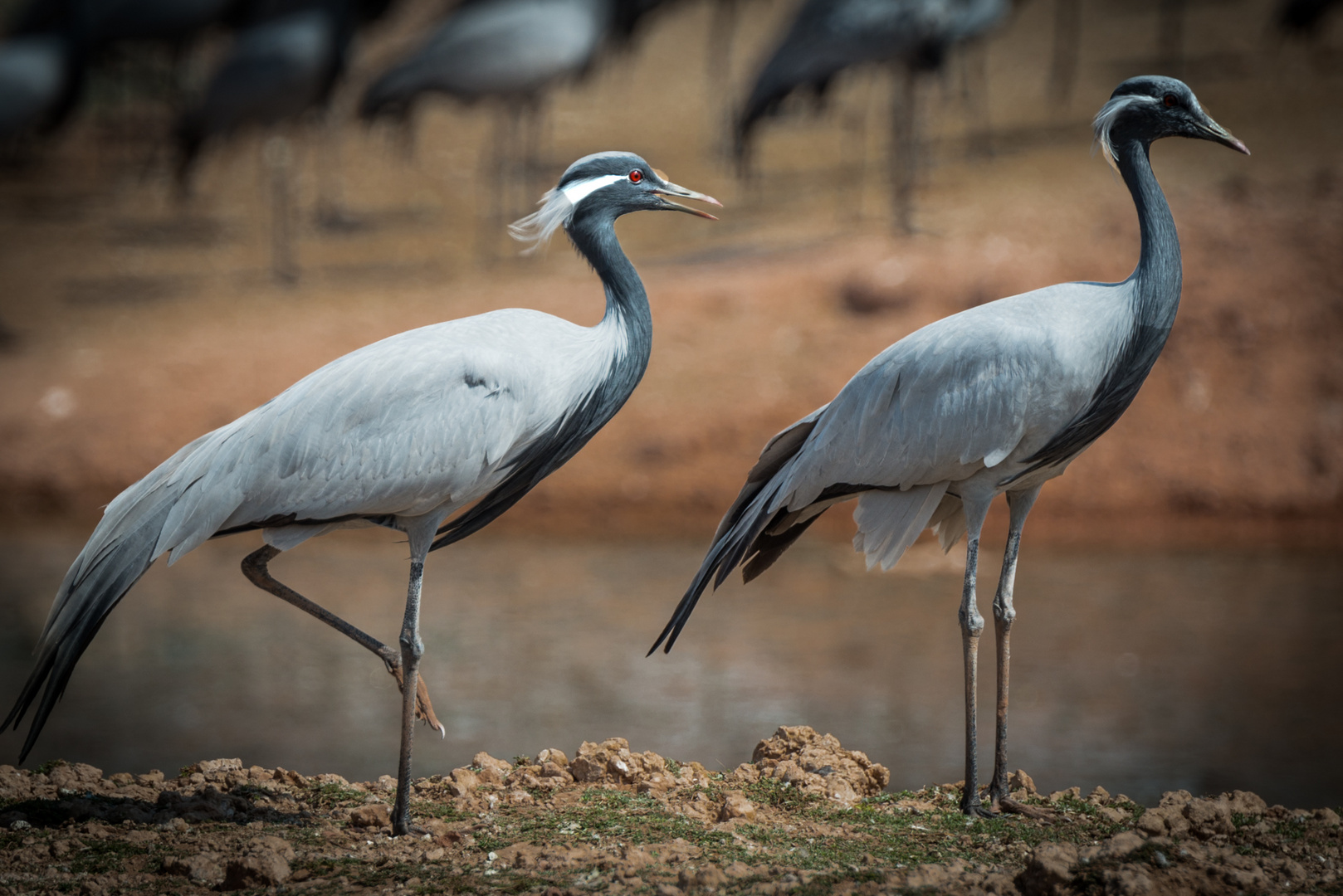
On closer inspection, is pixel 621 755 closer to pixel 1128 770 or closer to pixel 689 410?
pixel 1128 770

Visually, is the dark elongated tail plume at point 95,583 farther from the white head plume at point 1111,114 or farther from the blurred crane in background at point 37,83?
the blurred crane in background at point 37,83

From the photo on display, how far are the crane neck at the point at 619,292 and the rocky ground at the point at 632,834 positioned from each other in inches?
50.1

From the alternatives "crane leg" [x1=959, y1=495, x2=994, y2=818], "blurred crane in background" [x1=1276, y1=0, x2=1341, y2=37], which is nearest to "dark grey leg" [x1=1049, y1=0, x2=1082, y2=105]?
"blurred crane in background" [x1=1276, y1=0, x2=1341, y2=37]

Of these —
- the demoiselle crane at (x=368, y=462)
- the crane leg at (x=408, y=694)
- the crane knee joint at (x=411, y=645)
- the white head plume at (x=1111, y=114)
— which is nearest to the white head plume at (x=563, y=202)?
the demoiselle crane at (x=368, y=462)

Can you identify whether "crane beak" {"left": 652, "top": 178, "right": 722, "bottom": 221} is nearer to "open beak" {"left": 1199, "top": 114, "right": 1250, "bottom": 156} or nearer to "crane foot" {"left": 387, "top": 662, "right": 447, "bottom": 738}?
"open beak" {"left": 1199, "top": 114, "right": 1250, "bottom": 156}

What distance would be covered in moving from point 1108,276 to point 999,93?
6.66 metres

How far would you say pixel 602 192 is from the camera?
412 cm

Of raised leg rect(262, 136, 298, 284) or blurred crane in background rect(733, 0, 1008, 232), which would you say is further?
raised leg rect(262, 136, 298, 284)

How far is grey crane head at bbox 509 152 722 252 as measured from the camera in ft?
13.5

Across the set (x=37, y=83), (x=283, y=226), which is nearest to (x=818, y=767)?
(x=283, y=226)

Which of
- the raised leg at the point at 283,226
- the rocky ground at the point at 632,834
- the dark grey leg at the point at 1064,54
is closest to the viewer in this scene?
the rocky ground at the point at 632,834

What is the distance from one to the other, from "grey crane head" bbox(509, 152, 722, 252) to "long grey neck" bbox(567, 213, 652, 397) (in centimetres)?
4

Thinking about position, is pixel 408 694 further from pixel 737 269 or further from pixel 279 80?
pixel 279 80

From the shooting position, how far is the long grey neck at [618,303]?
399cm
